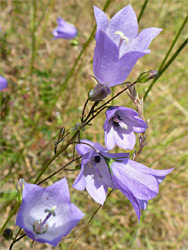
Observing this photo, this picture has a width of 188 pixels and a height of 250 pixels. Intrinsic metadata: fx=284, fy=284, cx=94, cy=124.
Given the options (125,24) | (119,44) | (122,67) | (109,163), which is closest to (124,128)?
(109,163)

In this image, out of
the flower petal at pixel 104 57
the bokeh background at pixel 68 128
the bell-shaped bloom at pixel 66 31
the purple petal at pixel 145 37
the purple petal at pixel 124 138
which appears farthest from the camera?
the bell-shaped bloom at pixel 66 31

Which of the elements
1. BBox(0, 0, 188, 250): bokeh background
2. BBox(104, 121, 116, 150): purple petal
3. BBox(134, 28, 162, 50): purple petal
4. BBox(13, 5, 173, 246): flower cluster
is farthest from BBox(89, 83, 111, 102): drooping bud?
BBox(0, 0, 188, 250): bokeh background

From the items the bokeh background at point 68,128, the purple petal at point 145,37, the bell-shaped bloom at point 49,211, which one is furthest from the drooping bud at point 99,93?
the bokeh background at point 68,128

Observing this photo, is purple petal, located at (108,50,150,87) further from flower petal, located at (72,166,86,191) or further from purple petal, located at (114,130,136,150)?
flower petal, located at (72,166,86,191)

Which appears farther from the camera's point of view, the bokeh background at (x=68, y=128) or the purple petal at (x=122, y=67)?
the bokeh background at (x=68, y=128)

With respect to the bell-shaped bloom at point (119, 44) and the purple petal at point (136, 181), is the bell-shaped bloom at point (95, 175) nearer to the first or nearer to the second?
the purple petal at point (136, 181)

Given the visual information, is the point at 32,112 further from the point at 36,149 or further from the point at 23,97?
the point at 36,149
